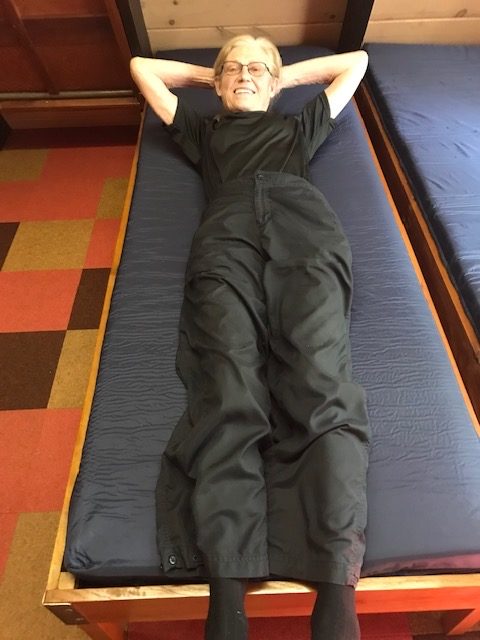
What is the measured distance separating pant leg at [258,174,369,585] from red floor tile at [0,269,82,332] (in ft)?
2.97

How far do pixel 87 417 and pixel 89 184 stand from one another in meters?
1.37

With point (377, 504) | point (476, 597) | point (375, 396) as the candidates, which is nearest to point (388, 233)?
point (375, 396)

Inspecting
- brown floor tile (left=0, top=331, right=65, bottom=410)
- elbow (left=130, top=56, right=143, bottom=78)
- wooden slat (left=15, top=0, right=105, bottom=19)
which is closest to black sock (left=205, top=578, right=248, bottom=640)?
brown floor tile (left=0, top=331, right=65, bottom=410)

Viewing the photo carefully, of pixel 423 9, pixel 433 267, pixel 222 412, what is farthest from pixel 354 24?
pixel 222 412

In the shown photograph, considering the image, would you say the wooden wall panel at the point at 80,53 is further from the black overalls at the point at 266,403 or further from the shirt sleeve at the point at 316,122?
the black overalls at the point at 266,403

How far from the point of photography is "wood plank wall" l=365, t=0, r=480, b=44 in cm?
188

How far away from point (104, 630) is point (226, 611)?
1.28ft

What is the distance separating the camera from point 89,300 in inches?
67.3

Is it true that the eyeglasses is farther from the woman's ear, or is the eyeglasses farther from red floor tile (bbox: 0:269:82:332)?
red floor tile (bbox: 0:269:82:332)

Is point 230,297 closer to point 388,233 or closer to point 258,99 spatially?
point 388,233

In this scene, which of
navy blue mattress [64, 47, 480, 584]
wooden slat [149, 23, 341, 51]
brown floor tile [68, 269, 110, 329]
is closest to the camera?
navy blue mattress [64, 47, 480, 584]

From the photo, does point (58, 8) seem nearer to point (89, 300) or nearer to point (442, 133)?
point (89, 300)

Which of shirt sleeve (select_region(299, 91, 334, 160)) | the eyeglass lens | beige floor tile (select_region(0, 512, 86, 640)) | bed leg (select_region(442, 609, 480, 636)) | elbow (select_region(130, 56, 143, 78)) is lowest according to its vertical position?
bed leg (select_region(442, 609, 480, 636))

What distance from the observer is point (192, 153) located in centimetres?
150
